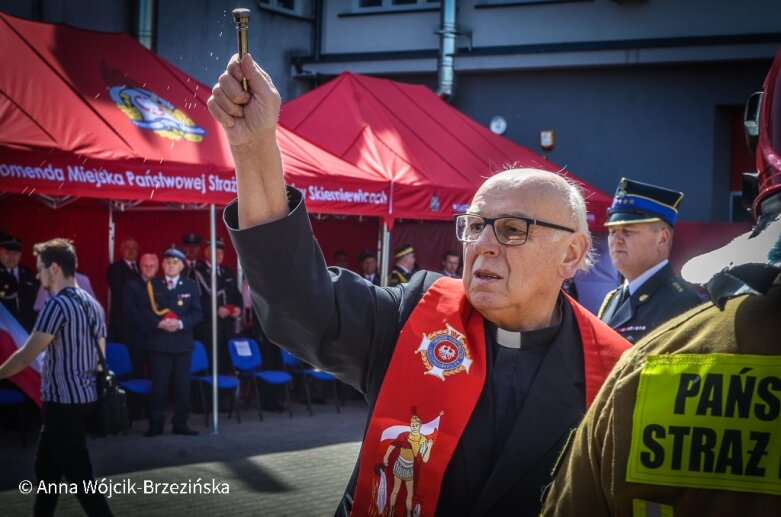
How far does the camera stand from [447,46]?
16656 mm

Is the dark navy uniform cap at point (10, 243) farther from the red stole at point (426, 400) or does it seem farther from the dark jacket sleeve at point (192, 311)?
the red stole at point (426, 400)

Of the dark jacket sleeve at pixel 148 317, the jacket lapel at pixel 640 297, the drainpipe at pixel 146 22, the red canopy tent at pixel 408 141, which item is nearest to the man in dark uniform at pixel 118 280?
the dark jacket sleeve at pixel 148 317

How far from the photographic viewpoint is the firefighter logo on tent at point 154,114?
883 cm

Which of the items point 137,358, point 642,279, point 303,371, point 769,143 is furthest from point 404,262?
point 769,143

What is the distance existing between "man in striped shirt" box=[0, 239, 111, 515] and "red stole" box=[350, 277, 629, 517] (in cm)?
385

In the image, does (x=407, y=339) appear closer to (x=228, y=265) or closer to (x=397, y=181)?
(x=397, y=181)

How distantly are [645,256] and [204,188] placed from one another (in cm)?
471

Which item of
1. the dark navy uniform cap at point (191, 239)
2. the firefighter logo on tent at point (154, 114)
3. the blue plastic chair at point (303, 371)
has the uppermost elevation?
the firefighter logo on tent at point (154, 114)

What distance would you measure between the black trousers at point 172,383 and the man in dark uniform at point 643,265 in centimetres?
596

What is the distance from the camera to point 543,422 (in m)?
2.50

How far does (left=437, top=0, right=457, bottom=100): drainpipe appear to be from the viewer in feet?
54.3

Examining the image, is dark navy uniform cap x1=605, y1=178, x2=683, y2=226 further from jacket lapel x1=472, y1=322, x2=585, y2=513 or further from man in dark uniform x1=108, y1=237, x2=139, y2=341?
man in dark uniform x1=108, y1=237, x2=139, y2=341

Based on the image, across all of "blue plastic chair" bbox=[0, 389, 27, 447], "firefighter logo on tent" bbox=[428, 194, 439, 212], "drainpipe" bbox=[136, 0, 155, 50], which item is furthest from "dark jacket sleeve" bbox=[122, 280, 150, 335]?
"drainpipe" bbox=[136, 0, 155, 50]

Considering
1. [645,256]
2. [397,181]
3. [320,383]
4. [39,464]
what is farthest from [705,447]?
[320,383]
